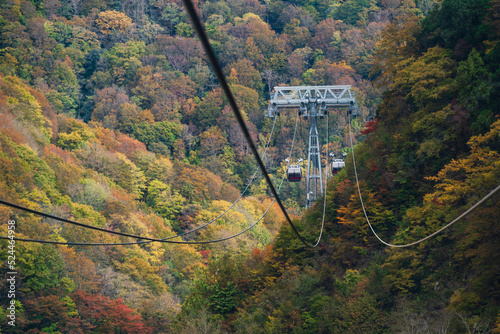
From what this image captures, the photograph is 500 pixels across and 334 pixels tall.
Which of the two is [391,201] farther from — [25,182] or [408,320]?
[25,182]

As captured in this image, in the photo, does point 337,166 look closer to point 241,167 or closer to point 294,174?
point 294,174

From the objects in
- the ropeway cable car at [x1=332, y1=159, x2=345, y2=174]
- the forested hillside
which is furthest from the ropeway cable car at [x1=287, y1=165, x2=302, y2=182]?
the forested hillside

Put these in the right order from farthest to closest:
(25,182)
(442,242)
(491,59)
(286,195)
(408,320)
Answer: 1. (286,195)
2. (25,182)
3. (491,59)
4. (442,242)
5. (408,320)

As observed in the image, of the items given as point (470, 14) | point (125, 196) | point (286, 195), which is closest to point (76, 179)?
point (125, 196)

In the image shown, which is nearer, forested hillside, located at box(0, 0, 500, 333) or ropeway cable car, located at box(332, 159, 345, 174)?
forested hillside, located at box(0, 0, 500, 333)

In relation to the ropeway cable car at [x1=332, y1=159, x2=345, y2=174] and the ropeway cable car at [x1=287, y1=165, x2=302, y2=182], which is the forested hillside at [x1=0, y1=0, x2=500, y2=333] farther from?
the ropeway cable car at [x1=287, y1=165, x2=302, y2=182]

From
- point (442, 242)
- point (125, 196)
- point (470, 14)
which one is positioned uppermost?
point (470, 14)

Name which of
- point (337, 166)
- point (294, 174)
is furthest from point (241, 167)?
point (337, 166)

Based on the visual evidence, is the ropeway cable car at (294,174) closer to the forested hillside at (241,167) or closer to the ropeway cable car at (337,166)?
the ropeway cable car at (337,166)
